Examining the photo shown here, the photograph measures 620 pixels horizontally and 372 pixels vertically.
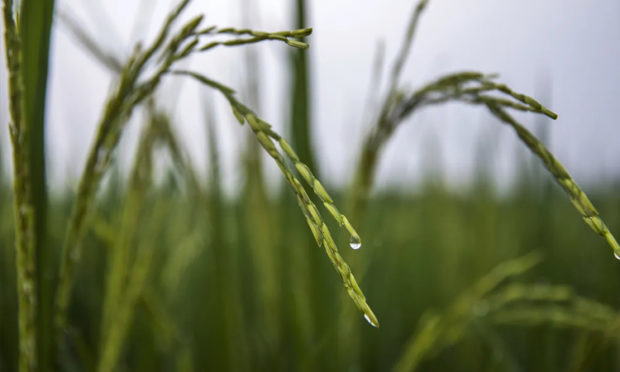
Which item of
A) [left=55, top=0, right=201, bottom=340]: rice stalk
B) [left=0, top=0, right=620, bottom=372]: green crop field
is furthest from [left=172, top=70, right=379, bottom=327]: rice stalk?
[left=55, top=0, right=201, bottom=340]: rice stalk

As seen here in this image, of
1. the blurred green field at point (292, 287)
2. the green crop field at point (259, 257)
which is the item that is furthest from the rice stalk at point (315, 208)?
the blurred green field at point (292, 287)

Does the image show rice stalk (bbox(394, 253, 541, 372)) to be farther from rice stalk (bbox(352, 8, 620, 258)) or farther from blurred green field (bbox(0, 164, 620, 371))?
rice stalk (bbox(352, 8, 620, 258))

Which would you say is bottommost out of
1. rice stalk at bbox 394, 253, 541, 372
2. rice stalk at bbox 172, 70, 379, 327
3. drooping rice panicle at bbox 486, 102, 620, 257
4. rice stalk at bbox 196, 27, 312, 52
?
rice stalk at bbox 394, 253, 541, 372

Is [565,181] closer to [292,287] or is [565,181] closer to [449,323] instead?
[449,323]

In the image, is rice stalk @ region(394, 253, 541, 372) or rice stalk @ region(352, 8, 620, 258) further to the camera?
rice stalk @ region(394, 253, 541, 372)

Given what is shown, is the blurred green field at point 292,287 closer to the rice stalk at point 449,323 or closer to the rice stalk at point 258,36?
the rice stalk at point 449,323

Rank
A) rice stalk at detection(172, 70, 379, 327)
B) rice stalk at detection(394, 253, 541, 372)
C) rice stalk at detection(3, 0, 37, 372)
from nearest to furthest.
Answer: rice stalk at detection(172, 70, 379, 327) < rice stalk at detection(3, 0, 37, 372) < rice stalk at detection(394, 253, 541, 372)
